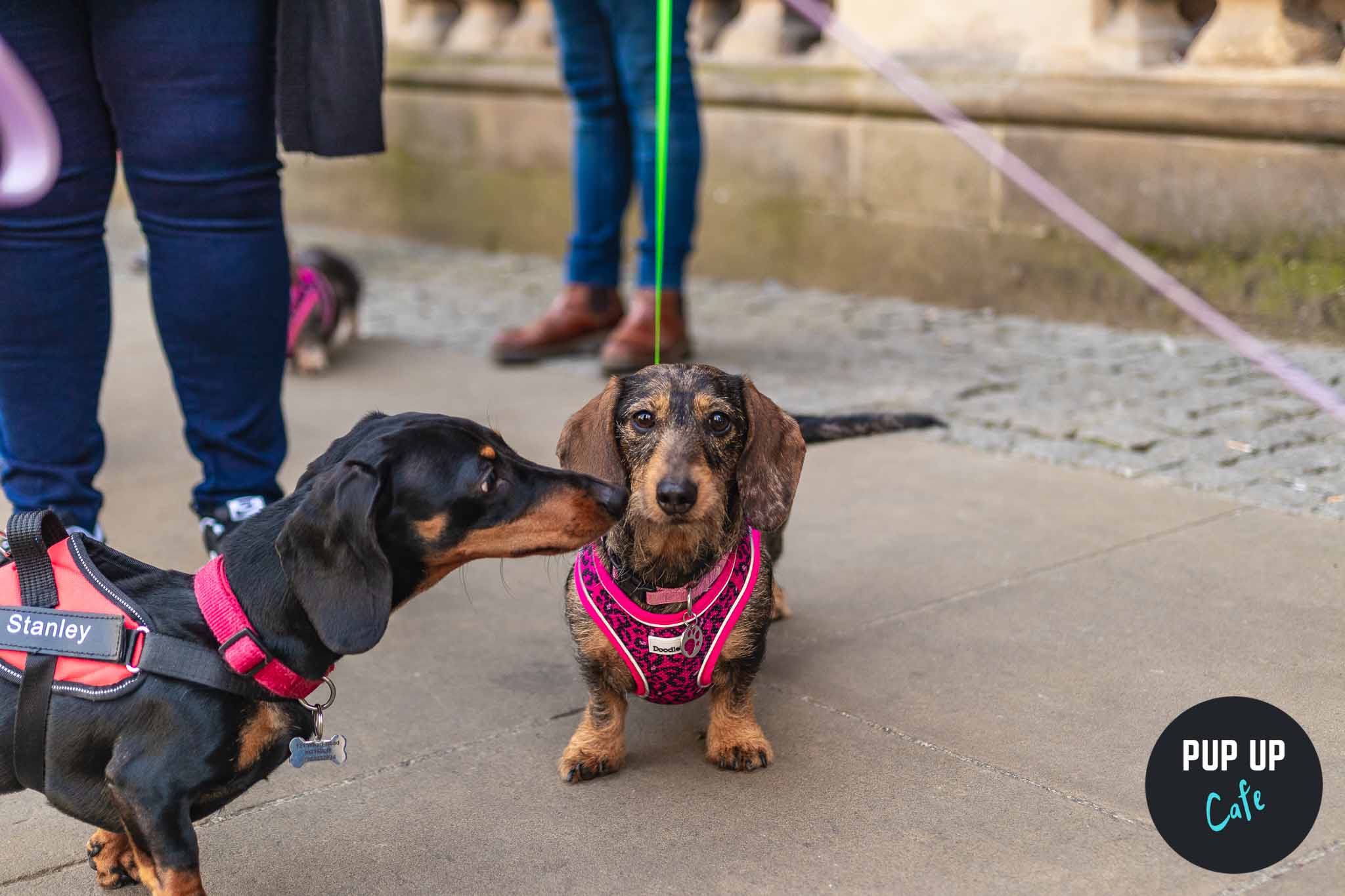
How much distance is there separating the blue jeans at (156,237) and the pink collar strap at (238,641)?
1.23 metres

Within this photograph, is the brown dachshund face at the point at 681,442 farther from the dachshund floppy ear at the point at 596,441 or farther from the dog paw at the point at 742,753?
the dog paw at the point at 742,753

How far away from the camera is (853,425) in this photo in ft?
11.7

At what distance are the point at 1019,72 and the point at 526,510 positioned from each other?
4.60 metres

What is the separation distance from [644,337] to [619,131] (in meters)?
0.88

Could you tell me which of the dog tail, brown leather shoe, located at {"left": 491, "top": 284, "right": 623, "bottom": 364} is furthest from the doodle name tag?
brown leather shoe, located at {"left": 491, "top": 284, "right": 623, "bottom": 364}

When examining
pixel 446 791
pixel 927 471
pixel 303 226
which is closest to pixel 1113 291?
pixel 927 471

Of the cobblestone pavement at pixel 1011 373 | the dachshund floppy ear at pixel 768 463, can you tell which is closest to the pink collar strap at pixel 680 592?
the dachshund floppy ear at pixel 768 463

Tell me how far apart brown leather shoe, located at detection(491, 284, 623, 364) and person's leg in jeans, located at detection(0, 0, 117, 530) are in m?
2.59

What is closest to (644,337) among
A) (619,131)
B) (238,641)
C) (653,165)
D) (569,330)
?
(569,330)

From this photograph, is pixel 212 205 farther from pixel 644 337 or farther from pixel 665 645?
pixel 644 337

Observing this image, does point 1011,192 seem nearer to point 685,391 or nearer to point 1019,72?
point 1019,72

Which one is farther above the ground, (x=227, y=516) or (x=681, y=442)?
(x=681, y=442)

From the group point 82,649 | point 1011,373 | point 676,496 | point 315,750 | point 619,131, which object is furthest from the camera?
point 619,131

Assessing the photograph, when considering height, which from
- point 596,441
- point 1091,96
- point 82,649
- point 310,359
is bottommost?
point 310,359
